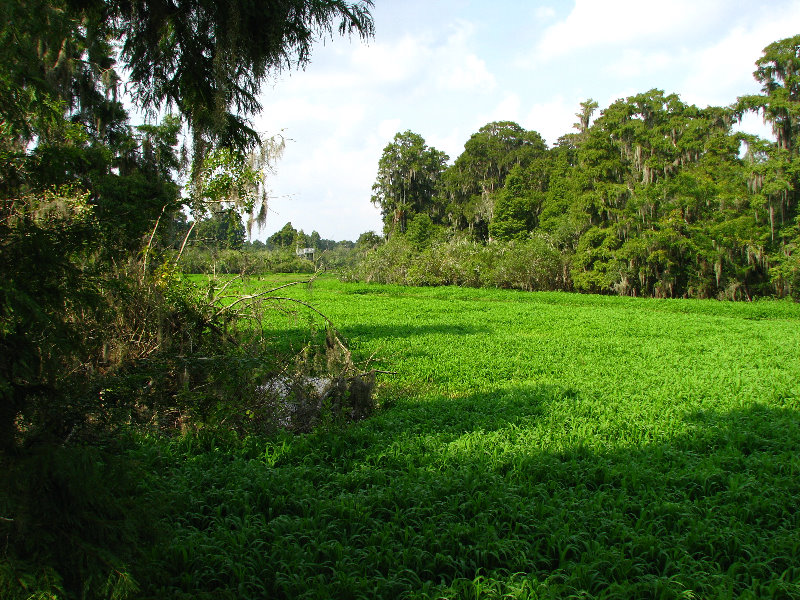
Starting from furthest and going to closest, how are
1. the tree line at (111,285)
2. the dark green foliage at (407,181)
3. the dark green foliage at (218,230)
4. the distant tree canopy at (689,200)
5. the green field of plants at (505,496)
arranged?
the dark green foliage at (407,181)
the distant tree canopy at (689,200)
the dark green foliage at (218,230)
the green field of plants at (505,496)
the tree line at (111,285)

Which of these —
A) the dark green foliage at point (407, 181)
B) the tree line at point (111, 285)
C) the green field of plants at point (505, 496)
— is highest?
the dark green foliage at point (407, 181)

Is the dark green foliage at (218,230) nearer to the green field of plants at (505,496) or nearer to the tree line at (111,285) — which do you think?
the tree line at (111,285)

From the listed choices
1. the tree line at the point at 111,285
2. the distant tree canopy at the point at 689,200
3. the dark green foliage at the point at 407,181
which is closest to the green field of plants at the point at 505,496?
the tree line at the point at 111,285

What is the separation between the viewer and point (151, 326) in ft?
21.5

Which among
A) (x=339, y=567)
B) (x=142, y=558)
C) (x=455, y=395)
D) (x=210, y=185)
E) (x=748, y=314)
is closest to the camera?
(x=142, y=558)

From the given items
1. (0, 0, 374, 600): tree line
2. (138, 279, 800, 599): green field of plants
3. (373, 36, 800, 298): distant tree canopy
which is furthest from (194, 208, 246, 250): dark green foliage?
(373, 36, 800, 298): distant tree canopy

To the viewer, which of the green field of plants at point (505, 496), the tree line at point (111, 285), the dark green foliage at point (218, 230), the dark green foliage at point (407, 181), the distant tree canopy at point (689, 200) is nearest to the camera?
the tree line at point (111, 285)

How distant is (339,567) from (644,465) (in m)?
3.55

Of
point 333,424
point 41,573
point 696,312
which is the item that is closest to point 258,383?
point 333,424

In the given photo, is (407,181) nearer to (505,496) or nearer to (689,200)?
(689,200)

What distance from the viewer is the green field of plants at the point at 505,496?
3412mm

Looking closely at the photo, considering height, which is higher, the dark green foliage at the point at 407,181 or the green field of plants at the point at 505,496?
the dark green foliage at the point at 407,181

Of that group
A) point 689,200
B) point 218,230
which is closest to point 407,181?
point 689,200

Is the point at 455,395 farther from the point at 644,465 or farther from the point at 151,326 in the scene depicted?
the point at 151,326
